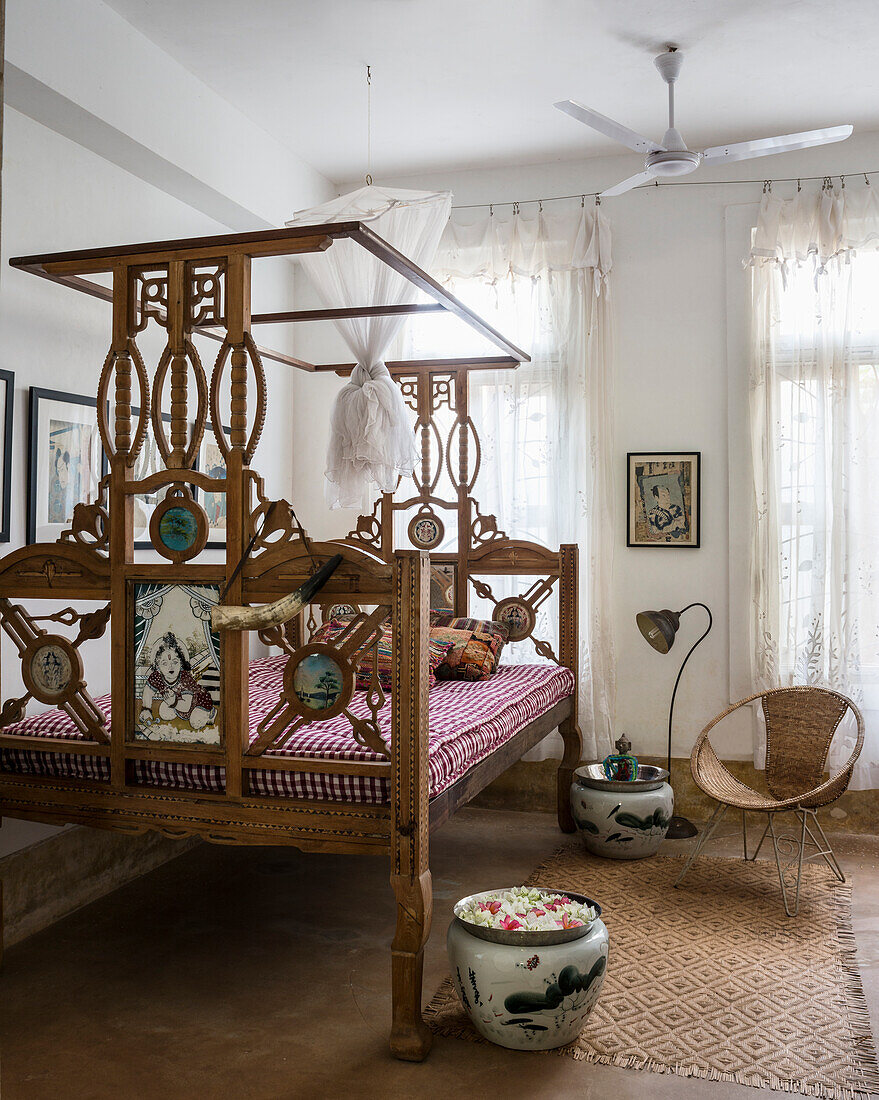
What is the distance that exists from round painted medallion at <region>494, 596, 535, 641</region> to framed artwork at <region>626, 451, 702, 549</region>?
0.74 meters

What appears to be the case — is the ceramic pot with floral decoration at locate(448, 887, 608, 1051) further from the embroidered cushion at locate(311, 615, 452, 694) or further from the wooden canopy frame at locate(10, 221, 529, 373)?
the wooden canopy frame at locate(10, 221, 529, 373)

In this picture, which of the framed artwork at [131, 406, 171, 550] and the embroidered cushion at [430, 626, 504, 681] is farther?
the embroidered cushion at [430, 626, 504, 681]

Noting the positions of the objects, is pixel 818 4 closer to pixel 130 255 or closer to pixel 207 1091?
pixel 130 255

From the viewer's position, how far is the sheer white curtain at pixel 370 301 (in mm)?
4105

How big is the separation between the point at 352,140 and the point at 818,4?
8.29 ft

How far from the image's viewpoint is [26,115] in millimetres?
3859

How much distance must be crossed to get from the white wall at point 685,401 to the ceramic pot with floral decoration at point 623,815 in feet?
2.91

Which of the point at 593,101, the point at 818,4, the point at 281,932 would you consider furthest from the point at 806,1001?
the point at 593,101

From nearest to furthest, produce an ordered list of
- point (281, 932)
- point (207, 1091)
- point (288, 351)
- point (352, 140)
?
point (207, 1091) < point (281, 932) < point (352, 140) < point (288, 351)

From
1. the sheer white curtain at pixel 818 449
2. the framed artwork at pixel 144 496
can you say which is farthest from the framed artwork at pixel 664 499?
the framed artwork at pixel 144 496

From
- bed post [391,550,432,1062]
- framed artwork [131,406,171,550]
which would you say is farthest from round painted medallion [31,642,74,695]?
framed artwork [131,406,171,550]

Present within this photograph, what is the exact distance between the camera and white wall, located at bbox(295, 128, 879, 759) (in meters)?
5.46

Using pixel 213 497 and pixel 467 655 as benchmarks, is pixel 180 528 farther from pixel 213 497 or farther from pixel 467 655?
pixel 467 655

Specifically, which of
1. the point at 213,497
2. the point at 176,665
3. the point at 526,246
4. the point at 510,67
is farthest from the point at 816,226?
the point at 176,665
